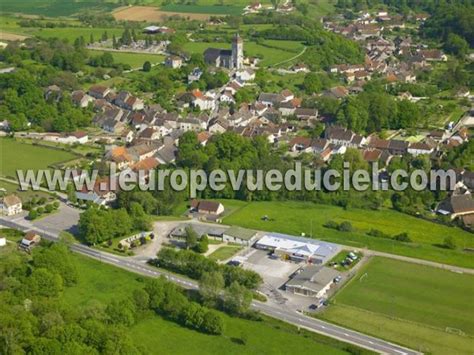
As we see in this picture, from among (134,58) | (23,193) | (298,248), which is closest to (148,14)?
(134,58)

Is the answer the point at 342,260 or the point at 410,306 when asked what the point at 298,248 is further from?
the point at 410,306

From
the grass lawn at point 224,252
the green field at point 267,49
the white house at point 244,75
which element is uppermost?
the green field at point 267,49

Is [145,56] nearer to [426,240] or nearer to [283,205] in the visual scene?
[283,205]

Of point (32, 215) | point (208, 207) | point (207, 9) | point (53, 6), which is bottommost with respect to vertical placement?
point (32, 215)

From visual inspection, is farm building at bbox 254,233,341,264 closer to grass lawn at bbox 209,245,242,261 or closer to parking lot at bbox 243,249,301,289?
parking lot at bbox 243,249,301,289

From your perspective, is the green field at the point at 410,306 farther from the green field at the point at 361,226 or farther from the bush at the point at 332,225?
the bush at the point at 332,225

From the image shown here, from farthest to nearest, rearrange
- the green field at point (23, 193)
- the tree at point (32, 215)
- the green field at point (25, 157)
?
the green field at point (25, 157), the green field at point (23, 193), the tree at point (32, 215)

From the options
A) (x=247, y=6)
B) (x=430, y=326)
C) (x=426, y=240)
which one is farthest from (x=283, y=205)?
(x=247, y=6)

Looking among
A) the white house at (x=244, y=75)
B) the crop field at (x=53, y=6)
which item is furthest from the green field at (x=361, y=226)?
the crop field at (x=53, y=6)
